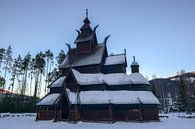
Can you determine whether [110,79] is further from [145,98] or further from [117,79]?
[145,98]

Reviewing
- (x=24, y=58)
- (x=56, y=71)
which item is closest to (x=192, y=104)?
(x=56, y=71)

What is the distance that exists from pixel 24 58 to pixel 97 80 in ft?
122

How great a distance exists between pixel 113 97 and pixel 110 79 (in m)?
4.25

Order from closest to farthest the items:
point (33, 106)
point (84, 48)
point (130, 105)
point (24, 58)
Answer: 1. point (130, 105)
2. point (84, 48)
3. point (33, 106)
4. point (24, 58)

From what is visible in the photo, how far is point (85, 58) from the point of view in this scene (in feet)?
110

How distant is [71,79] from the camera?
28141 mm

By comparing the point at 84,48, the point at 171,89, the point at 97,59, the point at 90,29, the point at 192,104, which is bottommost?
the point at 192,104

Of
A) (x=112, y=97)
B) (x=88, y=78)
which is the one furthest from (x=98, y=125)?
(x=88, y=78)

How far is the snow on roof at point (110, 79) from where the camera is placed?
27.7 m

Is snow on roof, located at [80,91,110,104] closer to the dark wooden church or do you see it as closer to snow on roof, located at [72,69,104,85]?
the dark wooden church

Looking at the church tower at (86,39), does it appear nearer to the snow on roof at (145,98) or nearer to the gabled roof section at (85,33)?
the gabled roof section at (85,33)

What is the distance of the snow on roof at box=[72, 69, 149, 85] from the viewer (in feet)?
91.0

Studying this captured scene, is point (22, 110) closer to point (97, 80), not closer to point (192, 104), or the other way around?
point (97, 80)

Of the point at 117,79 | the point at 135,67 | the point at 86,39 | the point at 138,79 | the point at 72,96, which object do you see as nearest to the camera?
the point at 72,96
